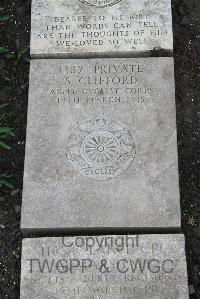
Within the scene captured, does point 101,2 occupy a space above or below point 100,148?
above

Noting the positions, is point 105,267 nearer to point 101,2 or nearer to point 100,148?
point 100,148

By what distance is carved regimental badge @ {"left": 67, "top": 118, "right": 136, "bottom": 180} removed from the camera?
173 inches

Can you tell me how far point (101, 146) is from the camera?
449 centimetres

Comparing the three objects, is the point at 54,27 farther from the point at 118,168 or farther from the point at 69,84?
the point at 118,168

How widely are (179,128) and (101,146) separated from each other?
999 millimetres

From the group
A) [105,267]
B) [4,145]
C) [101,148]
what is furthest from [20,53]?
[105,267]

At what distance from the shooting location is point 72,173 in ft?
14.4

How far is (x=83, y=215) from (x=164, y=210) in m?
0.67

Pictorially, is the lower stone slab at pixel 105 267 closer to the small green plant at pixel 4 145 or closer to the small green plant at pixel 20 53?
the small green plant at pixel 4 145

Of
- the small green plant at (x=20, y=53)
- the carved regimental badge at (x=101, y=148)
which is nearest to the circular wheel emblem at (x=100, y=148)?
the carved regimental badge at (x=101, y=148)

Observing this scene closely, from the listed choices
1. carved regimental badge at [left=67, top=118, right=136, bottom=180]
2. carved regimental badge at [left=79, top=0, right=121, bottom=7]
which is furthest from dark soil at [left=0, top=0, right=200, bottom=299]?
carved regimental badge at [left=79, top=0, right=121, bottom=7]

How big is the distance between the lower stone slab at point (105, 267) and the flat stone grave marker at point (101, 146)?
14 centimetres

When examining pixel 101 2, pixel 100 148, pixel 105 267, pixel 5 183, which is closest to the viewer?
pixel 105 267

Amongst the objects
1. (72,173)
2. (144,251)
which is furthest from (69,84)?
(144,251)
